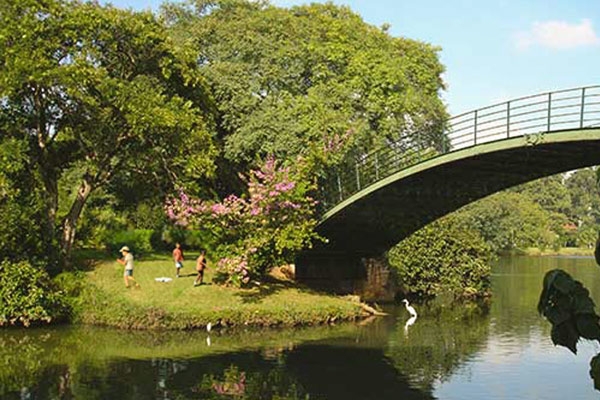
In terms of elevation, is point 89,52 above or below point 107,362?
above

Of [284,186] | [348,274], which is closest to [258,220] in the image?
[284,186]

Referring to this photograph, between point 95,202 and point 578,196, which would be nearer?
point 95,202

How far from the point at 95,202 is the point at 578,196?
3876 inches

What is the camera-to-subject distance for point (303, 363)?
2017 centimetres

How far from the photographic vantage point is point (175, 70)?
2953cm

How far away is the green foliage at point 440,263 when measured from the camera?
3675 centimetres

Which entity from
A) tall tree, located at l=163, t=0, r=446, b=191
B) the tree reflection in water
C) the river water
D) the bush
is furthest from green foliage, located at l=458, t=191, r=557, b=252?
the bush

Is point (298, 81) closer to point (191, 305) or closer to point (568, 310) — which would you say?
point (191, 305)

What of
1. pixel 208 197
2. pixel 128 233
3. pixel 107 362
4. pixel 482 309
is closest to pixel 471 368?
pixel 107 362

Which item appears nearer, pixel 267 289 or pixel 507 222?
pixel 267 289

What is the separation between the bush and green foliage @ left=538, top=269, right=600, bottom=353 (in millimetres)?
22113

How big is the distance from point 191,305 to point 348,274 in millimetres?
11424

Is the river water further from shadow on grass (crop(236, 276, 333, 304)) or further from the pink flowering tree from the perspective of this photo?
the pink flowering tree

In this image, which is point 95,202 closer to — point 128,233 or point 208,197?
point 128,233
